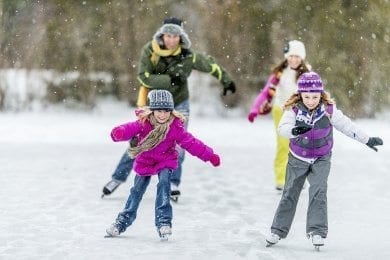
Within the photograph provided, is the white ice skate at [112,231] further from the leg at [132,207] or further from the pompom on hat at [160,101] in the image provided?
the pompom on hat at [160,101]

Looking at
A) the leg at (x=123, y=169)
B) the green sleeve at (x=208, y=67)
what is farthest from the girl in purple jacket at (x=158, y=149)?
the green sleeve at (x=208, y=67)

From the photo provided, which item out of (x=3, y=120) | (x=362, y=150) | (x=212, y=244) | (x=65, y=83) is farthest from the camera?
(x=65, y=83)

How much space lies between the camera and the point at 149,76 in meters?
8.90

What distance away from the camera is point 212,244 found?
22.7ft

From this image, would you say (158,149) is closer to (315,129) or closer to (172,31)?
(315,129)

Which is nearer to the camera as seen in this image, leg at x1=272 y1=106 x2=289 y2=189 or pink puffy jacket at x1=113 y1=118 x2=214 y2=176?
pink puffy jacket at x1=113 y1=118 x2=214 y2=176

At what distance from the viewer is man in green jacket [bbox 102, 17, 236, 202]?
8859 millimetres

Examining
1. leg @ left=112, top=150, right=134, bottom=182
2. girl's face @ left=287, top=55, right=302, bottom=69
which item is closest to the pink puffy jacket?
leg @ left=112, top=150, right=134, bottom=182

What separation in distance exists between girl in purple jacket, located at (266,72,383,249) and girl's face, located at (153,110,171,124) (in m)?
0.92

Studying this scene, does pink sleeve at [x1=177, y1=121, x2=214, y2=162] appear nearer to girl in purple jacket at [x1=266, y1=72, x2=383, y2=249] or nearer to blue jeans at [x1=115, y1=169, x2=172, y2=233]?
blue jeans at [x1=115, y1=169, x2=172, y2=233]

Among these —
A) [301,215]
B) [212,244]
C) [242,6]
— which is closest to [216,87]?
[242,6]

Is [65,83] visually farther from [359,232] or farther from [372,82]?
[359,232]

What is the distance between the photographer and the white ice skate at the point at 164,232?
6.99 m

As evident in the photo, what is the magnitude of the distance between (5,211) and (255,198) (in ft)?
8.53
